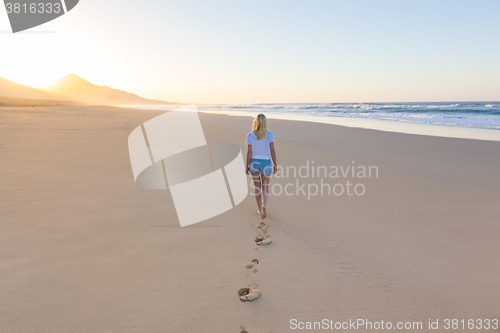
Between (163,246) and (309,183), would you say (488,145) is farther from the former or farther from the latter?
(163,246)

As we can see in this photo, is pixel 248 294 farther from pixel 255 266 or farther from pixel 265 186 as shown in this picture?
pixel 265 186

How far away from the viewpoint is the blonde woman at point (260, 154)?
4133 millimetres

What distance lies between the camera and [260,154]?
4223mm

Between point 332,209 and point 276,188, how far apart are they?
1426mm

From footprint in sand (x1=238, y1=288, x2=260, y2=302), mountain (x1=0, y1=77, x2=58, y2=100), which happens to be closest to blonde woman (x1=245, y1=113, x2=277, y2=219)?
footprint in sand (x1=238, y1=288, x2=260, y2=302)

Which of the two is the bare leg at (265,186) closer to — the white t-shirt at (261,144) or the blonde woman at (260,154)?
the blonde woman at (260,154)

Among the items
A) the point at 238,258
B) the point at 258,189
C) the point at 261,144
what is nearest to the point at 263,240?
the point at 238,258

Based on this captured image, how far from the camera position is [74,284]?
101 inches

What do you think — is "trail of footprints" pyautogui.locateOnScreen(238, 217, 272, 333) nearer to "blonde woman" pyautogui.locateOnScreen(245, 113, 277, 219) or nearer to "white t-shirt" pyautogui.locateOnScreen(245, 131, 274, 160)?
"blonde woman" pyautogui.locateOnScreen(245, 113, 277, 219)

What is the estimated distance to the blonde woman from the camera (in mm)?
4133

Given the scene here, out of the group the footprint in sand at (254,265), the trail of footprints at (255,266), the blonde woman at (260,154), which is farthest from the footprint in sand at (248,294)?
the blonde woman at (260,154)

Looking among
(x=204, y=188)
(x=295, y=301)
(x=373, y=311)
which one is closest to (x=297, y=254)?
(x=295, y=301)

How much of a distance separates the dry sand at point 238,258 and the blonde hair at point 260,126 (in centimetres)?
129

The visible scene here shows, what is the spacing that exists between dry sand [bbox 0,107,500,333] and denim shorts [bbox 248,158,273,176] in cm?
72
